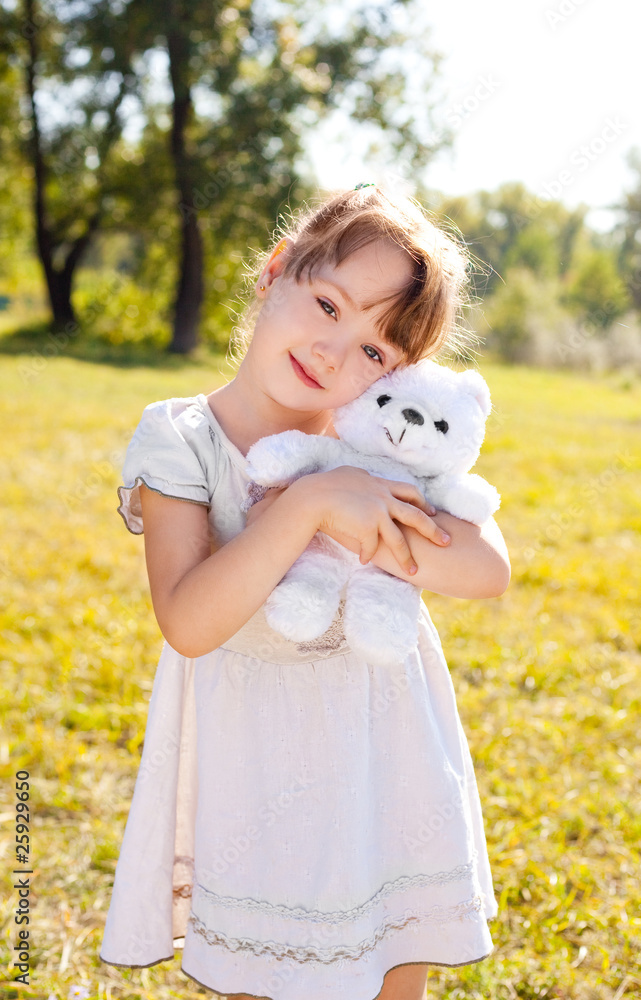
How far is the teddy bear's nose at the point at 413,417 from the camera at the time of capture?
1.19 m

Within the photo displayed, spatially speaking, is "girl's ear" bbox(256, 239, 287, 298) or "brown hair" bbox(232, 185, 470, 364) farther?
"girl's ear" bbox(256, 239, 287, 298)

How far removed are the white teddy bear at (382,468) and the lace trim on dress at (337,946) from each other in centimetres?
52

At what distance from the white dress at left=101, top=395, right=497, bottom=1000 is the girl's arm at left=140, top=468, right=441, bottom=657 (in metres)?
0.17

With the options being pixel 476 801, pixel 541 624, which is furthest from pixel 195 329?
pixel 476 801

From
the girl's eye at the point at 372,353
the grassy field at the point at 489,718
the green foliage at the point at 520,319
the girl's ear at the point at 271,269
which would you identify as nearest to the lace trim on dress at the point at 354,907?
the grassy field at the point at 489,718

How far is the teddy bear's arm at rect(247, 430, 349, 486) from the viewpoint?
116cm

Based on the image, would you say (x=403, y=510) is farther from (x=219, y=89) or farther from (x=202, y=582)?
(x=219, y=89)

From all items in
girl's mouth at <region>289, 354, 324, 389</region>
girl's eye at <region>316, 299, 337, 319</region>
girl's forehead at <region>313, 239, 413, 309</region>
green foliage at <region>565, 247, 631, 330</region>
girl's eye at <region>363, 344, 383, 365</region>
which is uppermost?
girl's forehead at <region>313, 239, 413, 309</region>

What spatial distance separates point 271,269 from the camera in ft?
4.53

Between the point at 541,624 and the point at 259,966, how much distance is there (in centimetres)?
237

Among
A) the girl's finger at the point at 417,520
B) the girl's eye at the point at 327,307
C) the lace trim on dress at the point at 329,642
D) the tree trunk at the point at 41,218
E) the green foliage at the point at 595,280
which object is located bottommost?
the green foliage at the point at 595,280

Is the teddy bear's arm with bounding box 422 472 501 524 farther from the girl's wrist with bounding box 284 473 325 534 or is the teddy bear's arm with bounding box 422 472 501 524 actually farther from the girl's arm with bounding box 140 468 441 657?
the girl's wrist with bounding box 284 473 325 534

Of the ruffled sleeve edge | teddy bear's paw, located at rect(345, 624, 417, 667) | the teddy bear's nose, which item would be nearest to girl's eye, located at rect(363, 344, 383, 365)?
the teddy bear's nose

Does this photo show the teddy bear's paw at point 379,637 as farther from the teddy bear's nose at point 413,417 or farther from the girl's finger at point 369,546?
the teddy bear's nose at point 413,417
